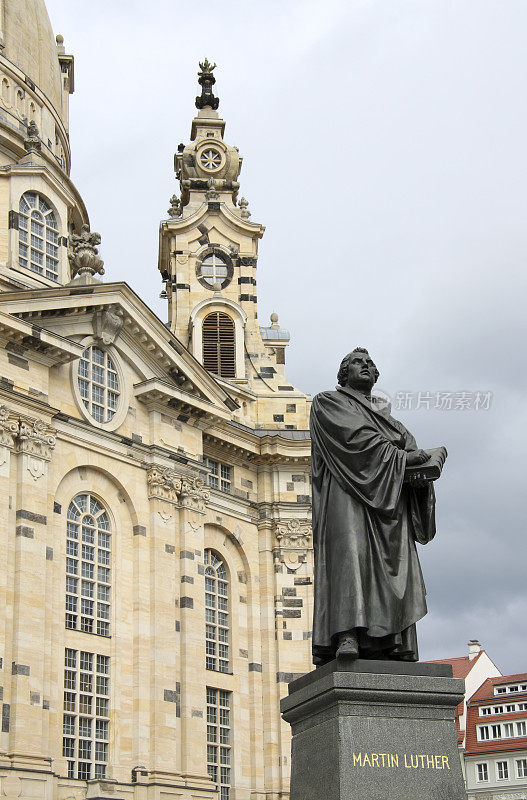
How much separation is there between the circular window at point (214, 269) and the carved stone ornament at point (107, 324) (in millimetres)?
10310

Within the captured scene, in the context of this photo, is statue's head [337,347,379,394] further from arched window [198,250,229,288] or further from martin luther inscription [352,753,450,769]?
arched window [198,250,229,288]

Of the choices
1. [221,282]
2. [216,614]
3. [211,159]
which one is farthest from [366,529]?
[211,159]

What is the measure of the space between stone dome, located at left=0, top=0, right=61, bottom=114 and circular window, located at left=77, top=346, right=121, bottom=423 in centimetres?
1820

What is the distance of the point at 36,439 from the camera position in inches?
1264

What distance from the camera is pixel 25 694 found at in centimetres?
2952

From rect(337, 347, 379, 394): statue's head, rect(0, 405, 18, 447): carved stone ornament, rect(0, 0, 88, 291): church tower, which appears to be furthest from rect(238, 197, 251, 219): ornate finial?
rect(337, 347, 379, 394): statue's head

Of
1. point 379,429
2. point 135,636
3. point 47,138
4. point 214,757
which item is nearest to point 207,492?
point 135,636

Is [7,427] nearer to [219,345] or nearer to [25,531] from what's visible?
[25,531]

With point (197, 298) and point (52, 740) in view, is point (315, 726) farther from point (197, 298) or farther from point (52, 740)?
point (197, 298)

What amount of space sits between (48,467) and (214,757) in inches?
462

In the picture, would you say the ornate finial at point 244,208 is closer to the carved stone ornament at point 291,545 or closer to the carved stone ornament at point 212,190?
the carved stone ornament at point 212,190

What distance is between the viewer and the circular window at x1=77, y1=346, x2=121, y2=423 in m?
35.3

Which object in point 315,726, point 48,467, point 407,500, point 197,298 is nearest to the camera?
point 315,726

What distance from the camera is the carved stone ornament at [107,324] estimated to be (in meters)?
36.2
